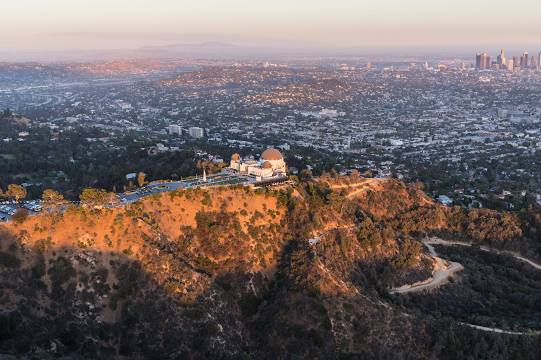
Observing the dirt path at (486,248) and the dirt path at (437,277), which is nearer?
the dirt path at (437,277)

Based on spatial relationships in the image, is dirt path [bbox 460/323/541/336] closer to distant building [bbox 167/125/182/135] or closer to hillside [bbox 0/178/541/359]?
hillside [bbox 0/178/541/359]

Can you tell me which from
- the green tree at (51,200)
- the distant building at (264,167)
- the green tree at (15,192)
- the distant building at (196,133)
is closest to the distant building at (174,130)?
the distant building at (196,133)

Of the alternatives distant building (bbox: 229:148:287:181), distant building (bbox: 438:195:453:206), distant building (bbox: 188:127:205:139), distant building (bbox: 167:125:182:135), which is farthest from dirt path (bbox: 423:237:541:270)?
distant building (bbox: 167:125:182:135)

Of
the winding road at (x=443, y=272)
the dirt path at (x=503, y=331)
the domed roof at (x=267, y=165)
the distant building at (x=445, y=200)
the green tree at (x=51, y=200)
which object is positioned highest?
the domed roof at (x=267, y=165)

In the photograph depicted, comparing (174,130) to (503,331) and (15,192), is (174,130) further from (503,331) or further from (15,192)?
(503,331)

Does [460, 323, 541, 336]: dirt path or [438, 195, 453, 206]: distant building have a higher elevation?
[438, 195, 453, 206]: distant building

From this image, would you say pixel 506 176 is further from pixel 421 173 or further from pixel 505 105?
pixel 505 105

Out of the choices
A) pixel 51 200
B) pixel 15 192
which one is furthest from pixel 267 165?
pixel 15 192

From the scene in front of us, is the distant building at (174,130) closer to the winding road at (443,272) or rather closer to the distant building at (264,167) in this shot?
the distant building at (264,167)

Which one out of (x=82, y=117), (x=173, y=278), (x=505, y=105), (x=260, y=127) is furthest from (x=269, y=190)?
(x=505, y=105)
